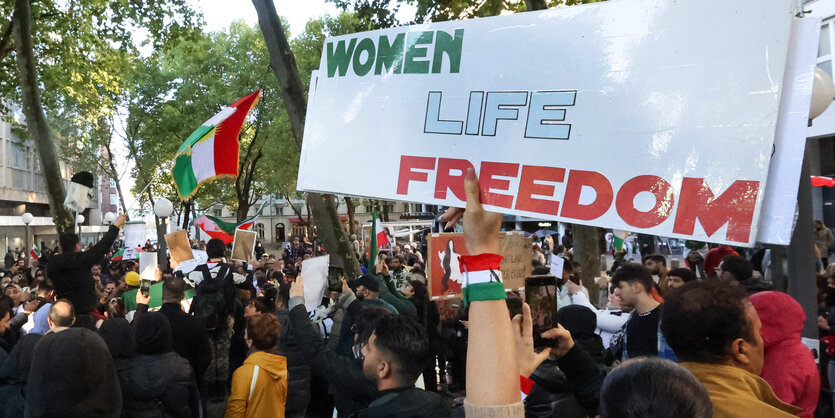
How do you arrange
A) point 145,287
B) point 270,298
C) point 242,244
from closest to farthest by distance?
1. point 270,298
2. point 145,287
3. point 242,244

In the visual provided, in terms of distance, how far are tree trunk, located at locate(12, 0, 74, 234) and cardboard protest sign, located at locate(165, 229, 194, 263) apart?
5.13m

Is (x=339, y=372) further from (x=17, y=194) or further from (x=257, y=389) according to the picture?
(x=17, y=194)

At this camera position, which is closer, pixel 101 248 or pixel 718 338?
pixel 718 338

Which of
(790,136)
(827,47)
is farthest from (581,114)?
(827,47)

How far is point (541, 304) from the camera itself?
2.82m

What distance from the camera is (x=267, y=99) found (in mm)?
36688

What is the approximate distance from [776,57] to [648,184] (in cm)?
56

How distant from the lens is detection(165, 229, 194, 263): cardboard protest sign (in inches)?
441

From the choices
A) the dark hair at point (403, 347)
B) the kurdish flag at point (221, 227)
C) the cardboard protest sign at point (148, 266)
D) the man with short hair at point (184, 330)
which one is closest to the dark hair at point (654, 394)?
the dark hair at point (403, 347)

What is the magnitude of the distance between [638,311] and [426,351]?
7.14 ft

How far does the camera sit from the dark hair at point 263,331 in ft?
18.1

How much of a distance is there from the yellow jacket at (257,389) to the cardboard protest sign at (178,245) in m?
6.11

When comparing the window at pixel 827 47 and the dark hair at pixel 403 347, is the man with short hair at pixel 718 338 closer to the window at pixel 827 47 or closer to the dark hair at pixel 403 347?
the dark hair at pixel 403 347

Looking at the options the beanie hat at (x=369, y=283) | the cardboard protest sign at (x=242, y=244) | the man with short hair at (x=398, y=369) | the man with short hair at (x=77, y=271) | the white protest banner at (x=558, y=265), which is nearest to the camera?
the man with short hair at (x=398, y=369)
